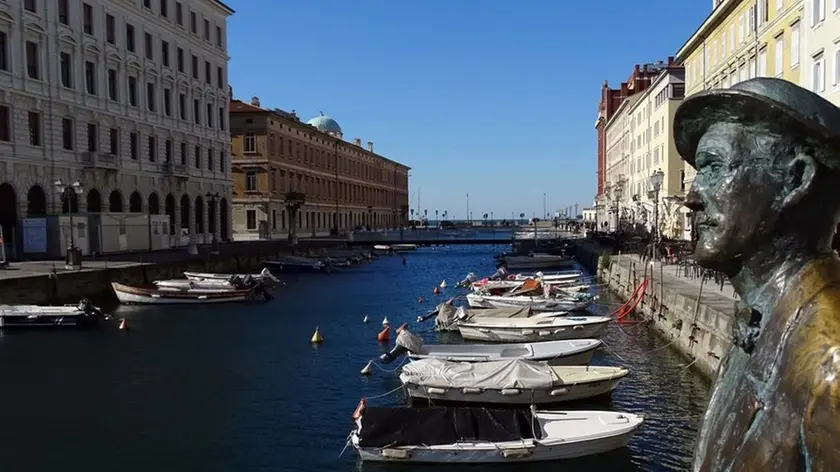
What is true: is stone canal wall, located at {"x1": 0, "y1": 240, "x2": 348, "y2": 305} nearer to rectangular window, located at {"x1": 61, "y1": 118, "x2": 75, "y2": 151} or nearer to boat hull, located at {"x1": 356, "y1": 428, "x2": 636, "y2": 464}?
rectangular window, located at {"x1": 61, "y1": 118, "x2": 75, "y2": 151}

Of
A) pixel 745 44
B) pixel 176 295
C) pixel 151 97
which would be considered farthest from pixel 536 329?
pixel 151 97

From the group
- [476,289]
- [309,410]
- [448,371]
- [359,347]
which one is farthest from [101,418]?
[476,289]

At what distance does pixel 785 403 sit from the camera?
173cm

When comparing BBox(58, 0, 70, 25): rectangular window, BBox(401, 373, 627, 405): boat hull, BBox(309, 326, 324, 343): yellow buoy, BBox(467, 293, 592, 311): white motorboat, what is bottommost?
BBox(309, 326, 324, 343): yellow buoy

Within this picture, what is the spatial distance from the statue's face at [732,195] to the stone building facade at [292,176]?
78093 mm

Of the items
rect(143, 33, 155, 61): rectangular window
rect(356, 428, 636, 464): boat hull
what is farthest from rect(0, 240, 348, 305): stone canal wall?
rect(356, 428, 636, 464): boat hull

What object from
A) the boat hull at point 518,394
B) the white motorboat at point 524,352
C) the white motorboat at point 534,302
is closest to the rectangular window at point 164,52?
the white motorboat at point 534,302

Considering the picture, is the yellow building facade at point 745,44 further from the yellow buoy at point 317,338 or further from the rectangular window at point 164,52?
the rectangular window at point 164,52

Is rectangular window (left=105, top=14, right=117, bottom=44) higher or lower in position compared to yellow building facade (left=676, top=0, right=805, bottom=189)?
higher

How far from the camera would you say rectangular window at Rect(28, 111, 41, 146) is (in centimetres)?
4200

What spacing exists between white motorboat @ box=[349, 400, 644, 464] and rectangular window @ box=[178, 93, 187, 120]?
53965mm

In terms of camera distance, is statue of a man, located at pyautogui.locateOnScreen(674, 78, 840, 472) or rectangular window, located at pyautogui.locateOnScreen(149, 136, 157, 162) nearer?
statue of a man, located at pyautogui.locateOnScreen(674, 78, 840, 472)

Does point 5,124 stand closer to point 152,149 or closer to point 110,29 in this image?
point 110,29

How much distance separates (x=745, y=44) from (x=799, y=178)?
4475 cm
